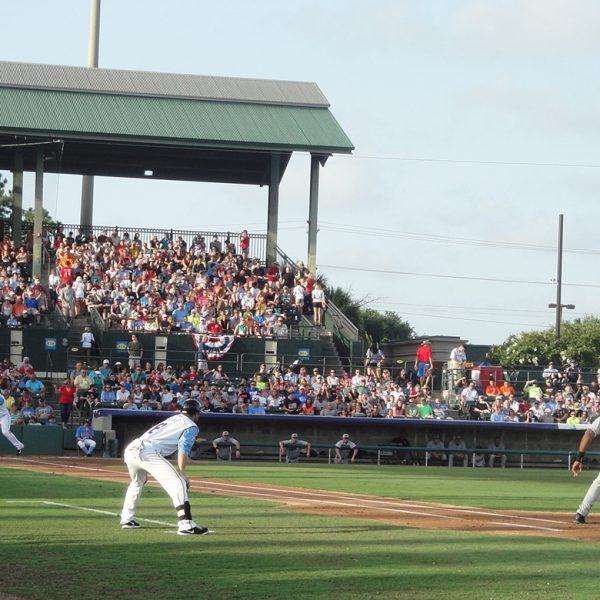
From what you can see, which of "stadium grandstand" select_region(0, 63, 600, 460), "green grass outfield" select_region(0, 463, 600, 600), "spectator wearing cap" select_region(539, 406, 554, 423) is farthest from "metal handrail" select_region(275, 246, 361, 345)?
"green grass outfield" select_region(0, 463, 600, 600)

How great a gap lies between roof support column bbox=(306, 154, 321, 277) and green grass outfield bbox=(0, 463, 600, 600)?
2496 cm

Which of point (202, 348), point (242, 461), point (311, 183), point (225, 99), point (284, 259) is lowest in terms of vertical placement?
Answer: point (242, 461)

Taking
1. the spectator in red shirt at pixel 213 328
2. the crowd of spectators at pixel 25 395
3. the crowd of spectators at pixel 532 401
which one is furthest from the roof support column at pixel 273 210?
the crowd of spectators at pixel 25 395

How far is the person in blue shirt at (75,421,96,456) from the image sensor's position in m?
30.2

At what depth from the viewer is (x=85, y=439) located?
30.4m

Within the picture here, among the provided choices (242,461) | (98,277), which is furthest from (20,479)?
(98,277)

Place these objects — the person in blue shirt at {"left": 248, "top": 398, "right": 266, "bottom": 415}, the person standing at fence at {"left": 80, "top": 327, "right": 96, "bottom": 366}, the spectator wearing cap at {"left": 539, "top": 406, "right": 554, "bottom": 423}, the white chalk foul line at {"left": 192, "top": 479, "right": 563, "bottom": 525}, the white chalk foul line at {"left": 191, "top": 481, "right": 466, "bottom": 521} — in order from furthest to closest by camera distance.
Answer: the spectator wearing cap at {"left": 539, "top": 406, "right": 554, "bottom": 423}
the person standing at fence at {"left": 80, "top": 327, "right": 96, "bottom": 366}
the person in blue shirt at {"left": 248, "top": 398, "right": 266, "bottom": 415}
the white chalk foul line at {"left": 192, "top": 479, "right": 563, "bottom": 525}
the white chalk foul line at {"left": 191, "top": 481, "right": 466, "bottom": 521}

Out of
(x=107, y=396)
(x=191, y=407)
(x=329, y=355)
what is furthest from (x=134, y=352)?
(x=191, y=407)

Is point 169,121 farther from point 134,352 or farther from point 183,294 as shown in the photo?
point 134,352

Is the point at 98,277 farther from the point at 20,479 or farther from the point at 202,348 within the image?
the point at 20,479

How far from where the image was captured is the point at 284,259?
43281 millimetres

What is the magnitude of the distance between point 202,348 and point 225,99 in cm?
1299

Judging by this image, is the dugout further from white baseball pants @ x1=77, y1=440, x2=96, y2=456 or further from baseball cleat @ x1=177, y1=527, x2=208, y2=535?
baseball cleat @ x1=177, y1=527, x2=208, y2=535

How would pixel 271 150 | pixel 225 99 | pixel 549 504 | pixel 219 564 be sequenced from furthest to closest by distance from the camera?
1. pixel 225 99
2. pixel 271 150
3. pixel 549 504
4. pixel 219 564
